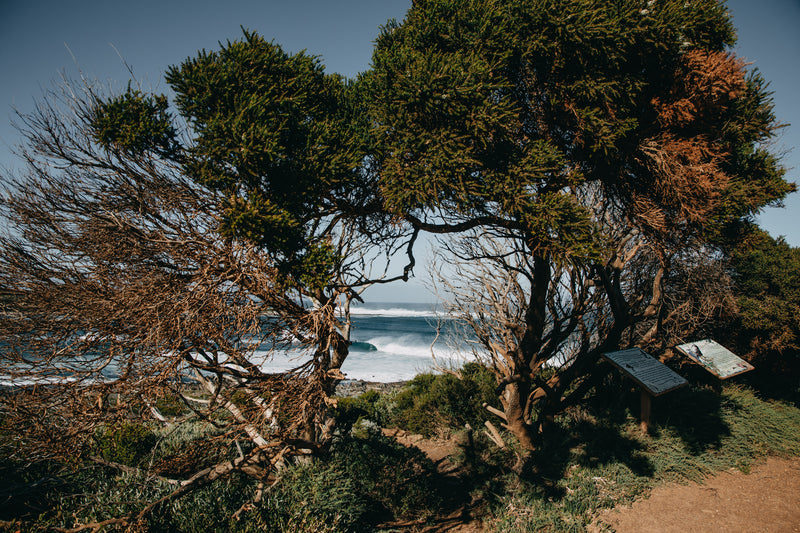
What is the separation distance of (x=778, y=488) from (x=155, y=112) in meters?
10.5

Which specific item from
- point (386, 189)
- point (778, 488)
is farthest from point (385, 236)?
point (778, 488)

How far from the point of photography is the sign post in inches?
210

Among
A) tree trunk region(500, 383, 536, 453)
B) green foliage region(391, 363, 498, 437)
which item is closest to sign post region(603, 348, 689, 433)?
tree trunk region(500, 383, 536, 453)

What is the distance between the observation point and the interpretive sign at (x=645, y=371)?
211 inches

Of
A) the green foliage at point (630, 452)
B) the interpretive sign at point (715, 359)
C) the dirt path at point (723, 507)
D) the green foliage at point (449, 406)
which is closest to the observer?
the dirt path at point (723, 507)

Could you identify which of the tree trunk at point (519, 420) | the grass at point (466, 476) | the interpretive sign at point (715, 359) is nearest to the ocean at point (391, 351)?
the tree trunk at point (519, 420)

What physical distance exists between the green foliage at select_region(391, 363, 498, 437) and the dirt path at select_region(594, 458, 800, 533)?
4451 millimetres

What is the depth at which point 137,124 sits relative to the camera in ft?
10.4

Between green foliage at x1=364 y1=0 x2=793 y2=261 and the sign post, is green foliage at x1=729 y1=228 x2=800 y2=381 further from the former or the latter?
green foliage at x1=364 y1=0 x2=793 y2=261

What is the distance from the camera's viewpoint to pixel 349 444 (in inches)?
246

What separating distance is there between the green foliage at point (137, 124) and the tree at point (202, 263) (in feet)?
0.04

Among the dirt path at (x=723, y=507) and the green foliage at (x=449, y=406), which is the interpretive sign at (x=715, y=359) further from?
the green foliage at (x=449, y=406)

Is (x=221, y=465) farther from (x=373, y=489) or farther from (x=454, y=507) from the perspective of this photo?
(x=454, y=507)

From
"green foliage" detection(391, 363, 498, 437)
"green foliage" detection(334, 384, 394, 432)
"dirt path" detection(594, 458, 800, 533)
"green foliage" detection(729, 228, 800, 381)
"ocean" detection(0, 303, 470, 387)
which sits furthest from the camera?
"ocean" detection(0, 303, 470, 387)
